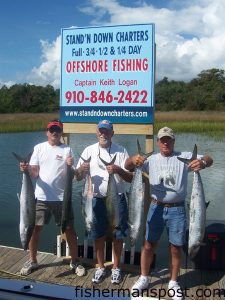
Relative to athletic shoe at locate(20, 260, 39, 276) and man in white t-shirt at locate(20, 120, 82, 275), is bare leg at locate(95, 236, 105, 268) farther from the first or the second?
athletic shoe at locate(20, 260, 39, 276)

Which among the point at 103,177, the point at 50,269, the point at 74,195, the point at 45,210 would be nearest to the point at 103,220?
the point at 103,177

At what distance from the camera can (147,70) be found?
193 inches

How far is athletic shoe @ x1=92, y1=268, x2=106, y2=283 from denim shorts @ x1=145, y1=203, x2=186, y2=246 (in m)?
0.77

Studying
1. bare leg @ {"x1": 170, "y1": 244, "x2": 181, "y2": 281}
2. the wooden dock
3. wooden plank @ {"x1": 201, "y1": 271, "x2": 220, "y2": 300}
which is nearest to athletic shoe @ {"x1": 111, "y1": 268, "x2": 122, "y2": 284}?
the wooden dock

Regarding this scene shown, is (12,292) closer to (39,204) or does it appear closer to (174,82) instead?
(39,204)

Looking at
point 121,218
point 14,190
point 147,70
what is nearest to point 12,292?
point 121,218

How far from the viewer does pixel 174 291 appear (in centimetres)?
407

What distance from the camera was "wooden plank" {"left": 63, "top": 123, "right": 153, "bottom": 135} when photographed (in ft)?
16.3

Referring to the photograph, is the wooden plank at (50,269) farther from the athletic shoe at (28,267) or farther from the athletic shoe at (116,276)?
the athletic shoe at (116,276)

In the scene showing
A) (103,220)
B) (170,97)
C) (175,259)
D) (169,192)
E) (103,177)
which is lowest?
(175,259)

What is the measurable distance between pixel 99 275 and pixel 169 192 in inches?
50.6

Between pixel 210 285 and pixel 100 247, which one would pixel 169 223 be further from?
pixel 210 285

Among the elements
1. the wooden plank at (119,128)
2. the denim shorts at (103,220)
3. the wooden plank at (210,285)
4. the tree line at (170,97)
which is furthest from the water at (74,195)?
the tree line at (170,97)

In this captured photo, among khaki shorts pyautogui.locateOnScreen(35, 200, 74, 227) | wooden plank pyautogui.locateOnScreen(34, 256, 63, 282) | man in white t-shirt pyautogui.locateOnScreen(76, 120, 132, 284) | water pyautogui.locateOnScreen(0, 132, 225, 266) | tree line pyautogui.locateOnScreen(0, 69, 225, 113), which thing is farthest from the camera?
tree line pyautogui.locateOnScreen(0, 69, 225, 113)
